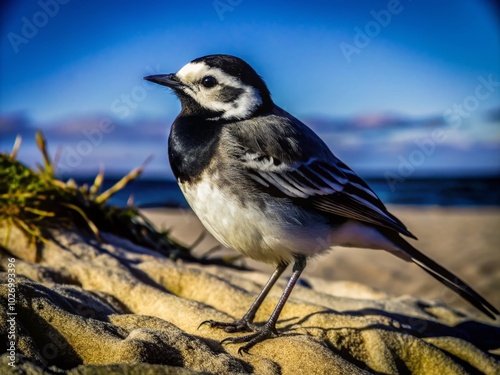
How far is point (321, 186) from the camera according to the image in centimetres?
422

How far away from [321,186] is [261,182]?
0.56 meters

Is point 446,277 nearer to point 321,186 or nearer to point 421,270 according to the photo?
point 321,186

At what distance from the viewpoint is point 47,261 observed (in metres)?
4.71

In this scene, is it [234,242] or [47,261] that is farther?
[47,261]

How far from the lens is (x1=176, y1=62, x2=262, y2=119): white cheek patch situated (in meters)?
4.41

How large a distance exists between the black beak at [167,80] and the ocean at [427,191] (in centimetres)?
2137

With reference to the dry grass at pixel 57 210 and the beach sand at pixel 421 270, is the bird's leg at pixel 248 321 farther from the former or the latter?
the beach sand at pixel 421 270

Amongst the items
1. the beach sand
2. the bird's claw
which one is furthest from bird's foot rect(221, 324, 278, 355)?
the beach sand

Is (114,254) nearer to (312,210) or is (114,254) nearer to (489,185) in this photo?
(312,210)

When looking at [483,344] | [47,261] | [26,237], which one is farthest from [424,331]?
[26,237]

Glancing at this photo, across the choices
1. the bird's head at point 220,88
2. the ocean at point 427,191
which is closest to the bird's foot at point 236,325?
the bird's head at point 220,88

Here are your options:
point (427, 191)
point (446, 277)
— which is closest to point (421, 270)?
point (446, 277)

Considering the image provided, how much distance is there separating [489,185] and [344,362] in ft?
116

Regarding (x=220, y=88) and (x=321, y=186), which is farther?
(x=220, y=88)
